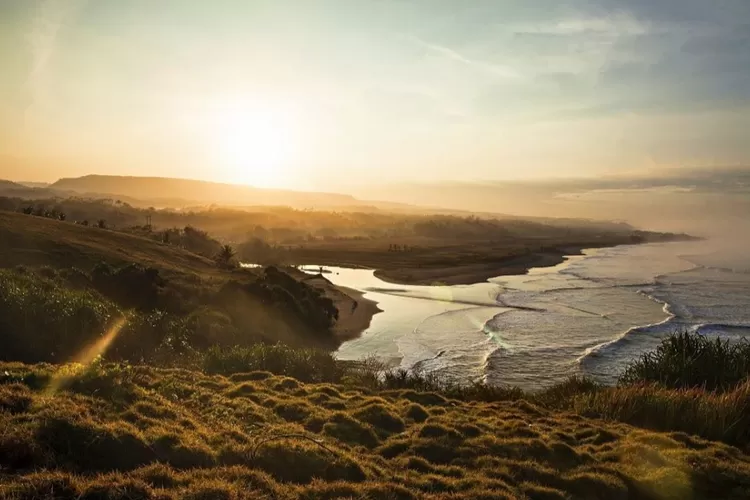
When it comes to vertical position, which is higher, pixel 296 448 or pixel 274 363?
pixel 296 448

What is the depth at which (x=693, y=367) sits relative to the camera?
1909 cm

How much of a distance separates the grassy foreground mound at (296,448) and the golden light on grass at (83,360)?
0.23 ft

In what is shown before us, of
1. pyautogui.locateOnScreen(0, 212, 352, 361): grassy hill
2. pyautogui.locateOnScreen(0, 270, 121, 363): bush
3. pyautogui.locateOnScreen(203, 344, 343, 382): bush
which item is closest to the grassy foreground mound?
pyautogui.locateOnScreen(203, 344, 343, 382): bush

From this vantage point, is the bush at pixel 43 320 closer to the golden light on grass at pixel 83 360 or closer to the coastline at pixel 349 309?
the golden light on grass at pixel 83 360

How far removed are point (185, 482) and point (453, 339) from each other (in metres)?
25.9

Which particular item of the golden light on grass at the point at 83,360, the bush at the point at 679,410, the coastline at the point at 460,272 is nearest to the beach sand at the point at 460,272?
the coastline at the point at 460,272

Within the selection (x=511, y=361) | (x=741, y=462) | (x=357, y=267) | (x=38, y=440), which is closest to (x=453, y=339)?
(x=511, y=361)

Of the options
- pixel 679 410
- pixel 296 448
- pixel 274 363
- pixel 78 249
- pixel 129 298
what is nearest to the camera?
pixel 296 448

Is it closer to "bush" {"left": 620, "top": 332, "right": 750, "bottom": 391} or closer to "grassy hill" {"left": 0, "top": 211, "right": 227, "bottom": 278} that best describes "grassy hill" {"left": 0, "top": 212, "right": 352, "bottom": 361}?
"grassy hill" {"left": 0, "top": 211, "right": 227, "bottom": 278}

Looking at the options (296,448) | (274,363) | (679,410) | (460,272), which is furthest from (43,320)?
(460,272)

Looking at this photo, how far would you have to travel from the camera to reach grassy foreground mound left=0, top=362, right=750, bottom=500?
7.61 metres

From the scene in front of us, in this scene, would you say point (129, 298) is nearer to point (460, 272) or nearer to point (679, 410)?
point (679, 410)

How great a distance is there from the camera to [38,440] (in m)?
7.82

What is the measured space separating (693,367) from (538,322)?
19666 mm
